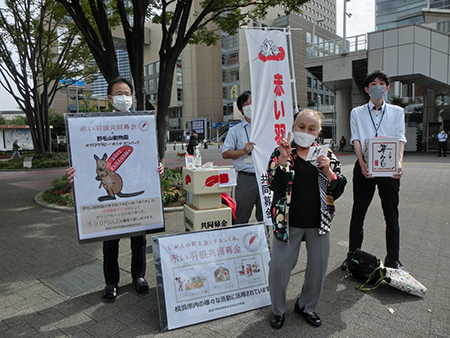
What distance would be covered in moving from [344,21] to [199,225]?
2621 cm

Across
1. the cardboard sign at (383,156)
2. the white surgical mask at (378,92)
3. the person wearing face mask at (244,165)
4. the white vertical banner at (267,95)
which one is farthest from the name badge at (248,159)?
the white surgical mask at (378,92)

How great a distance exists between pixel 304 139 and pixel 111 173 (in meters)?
1.80

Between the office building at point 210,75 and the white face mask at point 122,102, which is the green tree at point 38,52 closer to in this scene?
the white face mask at point 122,102

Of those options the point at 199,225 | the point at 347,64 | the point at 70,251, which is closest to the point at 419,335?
the point at 199,225

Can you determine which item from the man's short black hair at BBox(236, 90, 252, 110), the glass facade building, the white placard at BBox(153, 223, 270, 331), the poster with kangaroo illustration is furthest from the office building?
the white placard at BBox(153, 223, 270, 331)

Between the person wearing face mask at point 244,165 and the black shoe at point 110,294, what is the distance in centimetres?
156

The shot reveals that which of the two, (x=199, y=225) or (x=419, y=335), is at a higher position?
(x=199, y=225)

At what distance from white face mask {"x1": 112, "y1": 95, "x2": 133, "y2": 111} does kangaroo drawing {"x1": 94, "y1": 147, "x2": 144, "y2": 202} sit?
484mm

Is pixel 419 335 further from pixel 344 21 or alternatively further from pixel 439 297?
pixel 344 21

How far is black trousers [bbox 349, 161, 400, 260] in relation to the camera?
349 cm

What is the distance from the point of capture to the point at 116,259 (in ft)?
10.7

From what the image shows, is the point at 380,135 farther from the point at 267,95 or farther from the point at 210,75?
the point at 210,75

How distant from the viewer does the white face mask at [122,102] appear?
3188 millimetres

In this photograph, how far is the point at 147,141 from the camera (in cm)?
309
